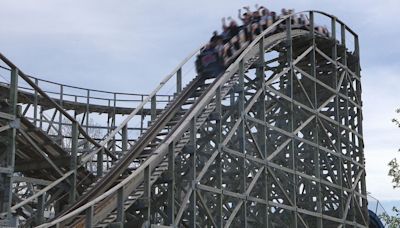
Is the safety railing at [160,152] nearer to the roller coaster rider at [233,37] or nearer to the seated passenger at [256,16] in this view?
the roller coaster rider at [233,37]

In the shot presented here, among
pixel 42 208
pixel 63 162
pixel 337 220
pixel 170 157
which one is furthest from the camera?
pixel 337 220

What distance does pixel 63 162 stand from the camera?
16578 millimetres

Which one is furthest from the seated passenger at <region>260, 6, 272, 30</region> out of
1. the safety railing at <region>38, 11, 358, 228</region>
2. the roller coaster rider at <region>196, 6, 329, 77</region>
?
the safety railing at <region>38, 11, 358, 228</region>

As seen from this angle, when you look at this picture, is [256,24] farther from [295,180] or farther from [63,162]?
[63,162]

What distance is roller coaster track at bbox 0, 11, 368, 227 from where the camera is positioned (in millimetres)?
13891

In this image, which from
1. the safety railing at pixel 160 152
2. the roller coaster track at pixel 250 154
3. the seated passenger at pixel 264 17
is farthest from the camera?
the seated passenger at pixel 264 17

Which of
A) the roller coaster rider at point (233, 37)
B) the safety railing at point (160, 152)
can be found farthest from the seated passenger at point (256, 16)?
the safety railing at point (160, 152)

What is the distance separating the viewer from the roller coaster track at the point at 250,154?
1389 centimetres

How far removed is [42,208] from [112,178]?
5.40 ft

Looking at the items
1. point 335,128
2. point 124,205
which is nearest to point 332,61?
point 335,128

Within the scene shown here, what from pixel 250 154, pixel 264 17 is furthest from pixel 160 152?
pixel 264 17

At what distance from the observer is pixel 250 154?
62.4 feet

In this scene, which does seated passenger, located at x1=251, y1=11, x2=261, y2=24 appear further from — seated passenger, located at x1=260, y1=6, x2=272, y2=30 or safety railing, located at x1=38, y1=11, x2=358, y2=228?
safety railing, located at x1=38, y1=11, x2=358, y2=228

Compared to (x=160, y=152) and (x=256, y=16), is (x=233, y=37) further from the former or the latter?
(x=160, y=152)
